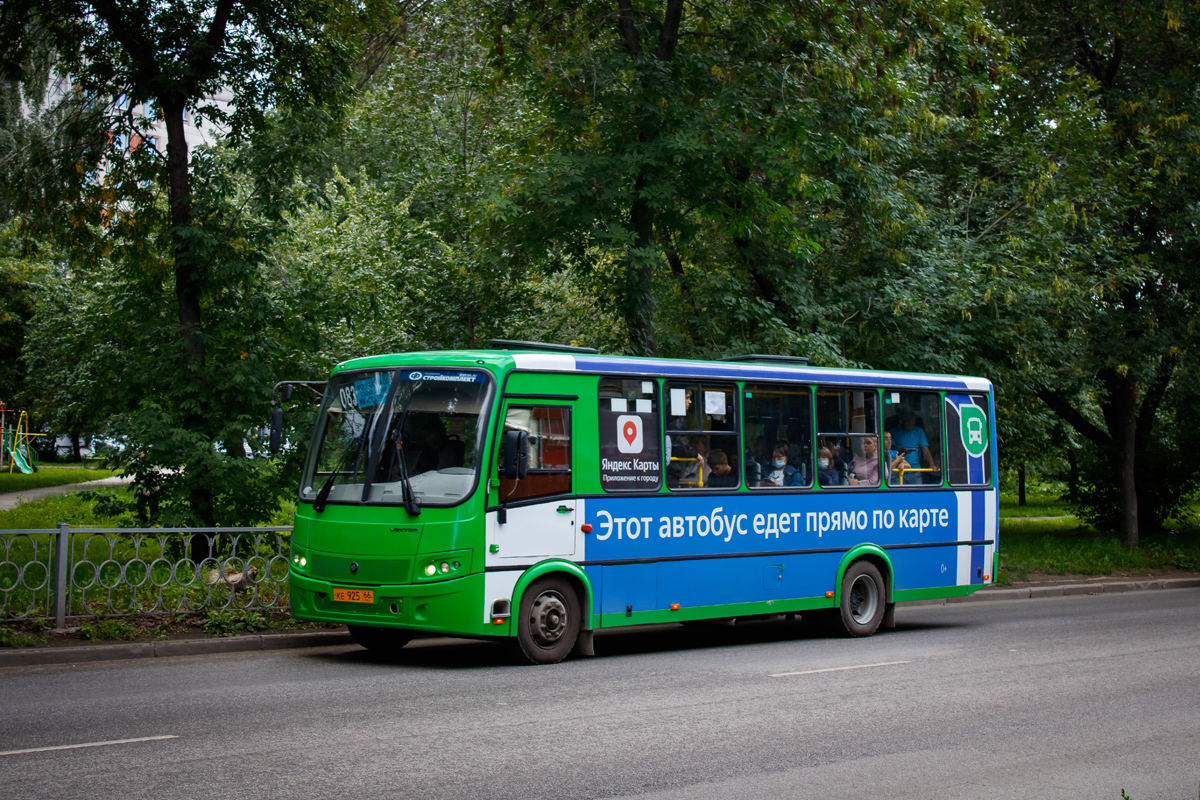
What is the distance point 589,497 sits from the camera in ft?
38.0

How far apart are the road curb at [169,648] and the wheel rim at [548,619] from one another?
250 centimetres

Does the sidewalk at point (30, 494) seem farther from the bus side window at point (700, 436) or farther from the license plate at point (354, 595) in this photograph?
the bus side window at point (700, 436)

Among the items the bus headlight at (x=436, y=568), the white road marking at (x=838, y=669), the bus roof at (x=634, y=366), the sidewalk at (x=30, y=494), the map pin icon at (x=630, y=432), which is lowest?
the white road marking at (x=838, y=669)

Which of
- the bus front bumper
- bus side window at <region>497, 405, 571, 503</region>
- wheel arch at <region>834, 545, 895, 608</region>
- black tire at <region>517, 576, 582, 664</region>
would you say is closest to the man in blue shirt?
wheel arch at <region>834, 545, 895, 608</region>

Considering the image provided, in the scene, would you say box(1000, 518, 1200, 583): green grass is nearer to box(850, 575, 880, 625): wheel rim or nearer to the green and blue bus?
box(850, 575, 880, 625): wheel rim

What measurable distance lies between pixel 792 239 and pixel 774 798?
470 inches

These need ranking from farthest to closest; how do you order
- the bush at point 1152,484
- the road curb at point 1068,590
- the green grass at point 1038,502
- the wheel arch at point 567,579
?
the green grass at point 1038,502 < the bush at point 1152,484 < the road curb at point 1068,590 < the wheel arch at point 567,579

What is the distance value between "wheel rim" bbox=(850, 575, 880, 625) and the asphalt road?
1.29 m

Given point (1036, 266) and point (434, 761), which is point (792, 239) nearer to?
point (1036, 266)

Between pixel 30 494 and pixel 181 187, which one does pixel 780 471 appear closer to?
pixel 181 187

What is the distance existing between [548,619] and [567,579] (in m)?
0.43

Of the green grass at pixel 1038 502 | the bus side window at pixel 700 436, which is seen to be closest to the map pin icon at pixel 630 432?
the bus side window at pixel 700 436

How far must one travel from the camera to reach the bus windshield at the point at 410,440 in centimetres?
1083

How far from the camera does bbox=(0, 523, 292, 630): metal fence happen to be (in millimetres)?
11492
